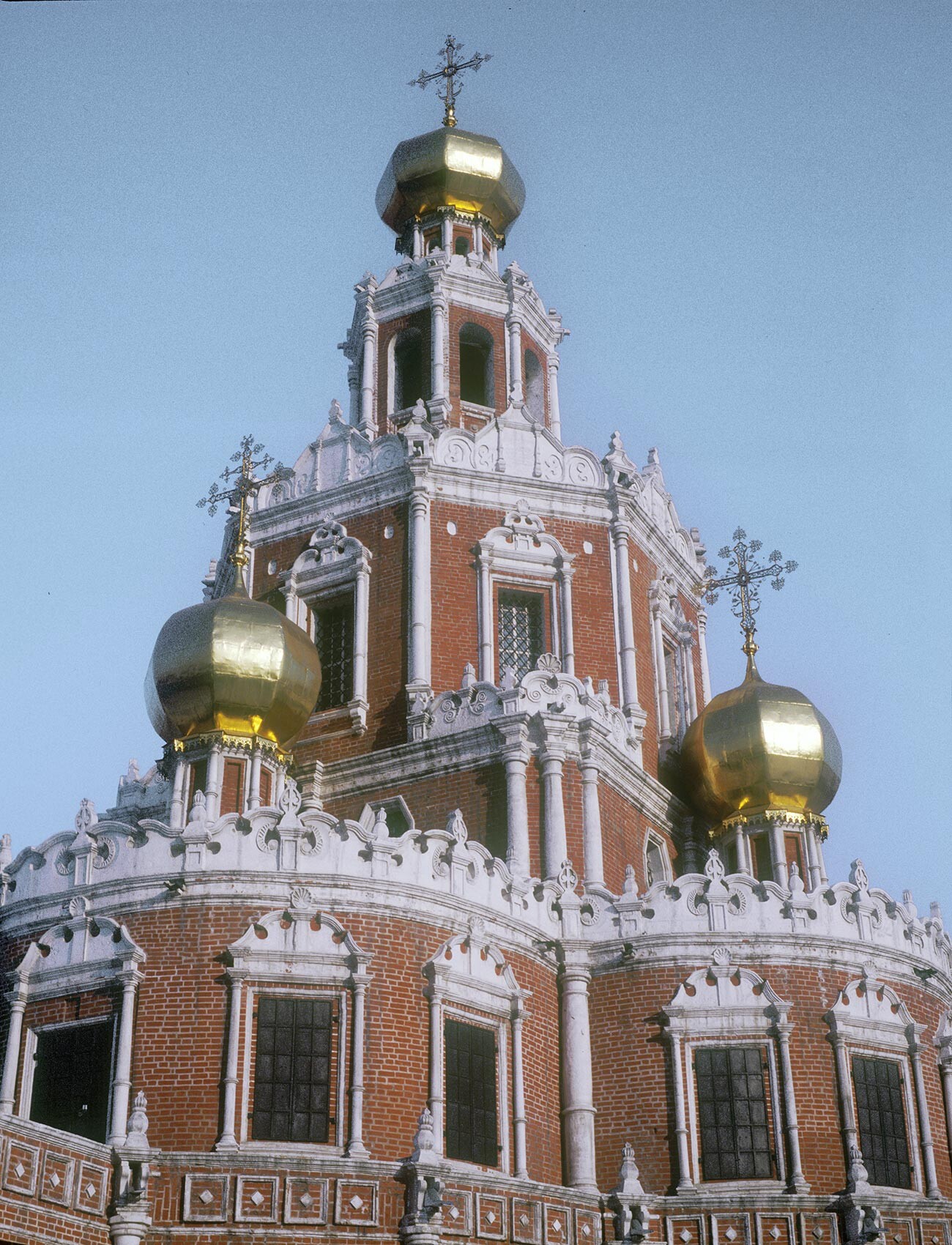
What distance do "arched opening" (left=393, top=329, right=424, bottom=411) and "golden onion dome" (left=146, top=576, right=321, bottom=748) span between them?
805 centimetres

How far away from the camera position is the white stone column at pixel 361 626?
97.6ft

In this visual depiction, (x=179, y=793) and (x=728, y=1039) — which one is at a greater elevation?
(x=179, y=793)

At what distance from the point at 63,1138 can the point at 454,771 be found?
10527mm

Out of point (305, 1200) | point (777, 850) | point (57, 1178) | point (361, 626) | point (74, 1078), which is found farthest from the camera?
point (361, 626)

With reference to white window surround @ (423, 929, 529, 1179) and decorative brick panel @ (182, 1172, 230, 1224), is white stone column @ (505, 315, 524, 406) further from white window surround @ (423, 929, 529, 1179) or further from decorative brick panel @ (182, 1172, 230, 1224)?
decorative brick panel @ (182, 1172, 230, 1224)

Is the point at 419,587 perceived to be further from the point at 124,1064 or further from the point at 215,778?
the point at 124,1064

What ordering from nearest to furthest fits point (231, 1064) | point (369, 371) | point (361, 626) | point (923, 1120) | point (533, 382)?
point (231, 1064) < point (923, 1120) < point (361, 626) < point (369, 371) < point (533, 382)

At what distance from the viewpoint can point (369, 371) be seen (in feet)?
114

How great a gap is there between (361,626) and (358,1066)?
10.6 m

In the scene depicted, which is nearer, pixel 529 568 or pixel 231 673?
pixel 231 673

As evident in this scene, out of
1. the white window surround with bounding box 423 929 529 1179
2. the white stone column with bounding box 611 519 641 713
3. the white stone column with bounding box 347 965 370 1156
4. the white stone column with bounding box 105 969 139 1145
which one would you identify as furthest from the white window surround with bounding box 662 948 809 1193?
the white stone column with bounding box 611 519 641 713

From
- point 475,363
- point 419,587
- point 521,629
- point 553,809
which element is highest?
point 475,363

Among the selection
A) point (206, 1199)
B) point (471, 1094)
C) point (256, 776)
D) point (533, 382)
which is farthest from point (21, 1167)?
point (533, 382)

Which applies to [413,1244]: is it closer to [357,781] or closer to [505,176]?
[357,781]
